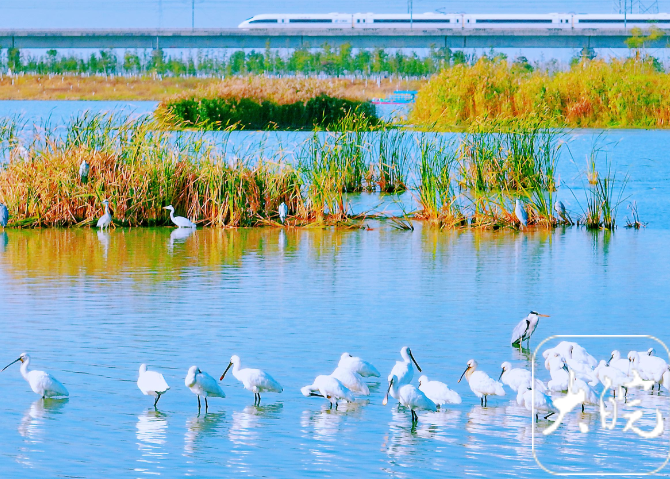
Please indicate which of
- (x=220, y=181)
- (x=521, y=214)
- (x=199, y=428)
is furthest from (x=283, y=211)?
(x=199, y=428)

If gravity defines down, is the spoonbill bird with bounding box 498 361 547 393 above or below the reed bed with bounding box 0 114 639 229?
below

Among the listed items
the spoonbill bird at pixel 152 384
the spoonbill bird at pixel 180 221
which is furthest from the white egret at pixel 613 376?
the spoonbill bird at pixel 180 221

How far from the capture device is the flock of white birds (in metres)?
6.78

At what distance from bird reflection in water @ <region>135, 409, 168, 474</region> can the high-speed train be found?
89780 mm

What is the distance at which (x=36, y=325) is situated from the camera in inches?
372

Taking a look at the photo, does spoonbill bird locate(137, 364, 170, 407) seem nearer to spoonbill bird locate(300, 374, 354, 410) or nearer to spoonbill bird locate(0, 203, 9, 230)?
spoonbill bird locate(300, 374, 354, 410)

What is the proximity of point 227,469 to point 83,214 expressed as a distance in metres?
11.0

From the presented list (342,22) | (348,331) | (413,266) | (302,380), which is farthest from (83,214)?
(342,22)

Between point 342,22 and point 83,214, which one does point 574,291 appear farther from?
point 342,22

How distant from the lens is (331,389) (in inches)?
269

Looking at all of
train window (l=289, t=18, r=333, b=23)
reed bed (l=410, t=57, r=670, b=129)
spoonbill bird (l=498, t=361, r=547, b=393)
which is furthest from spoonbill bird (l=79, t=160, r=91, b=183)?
train window (l=289, t=18, r=333, b=23)

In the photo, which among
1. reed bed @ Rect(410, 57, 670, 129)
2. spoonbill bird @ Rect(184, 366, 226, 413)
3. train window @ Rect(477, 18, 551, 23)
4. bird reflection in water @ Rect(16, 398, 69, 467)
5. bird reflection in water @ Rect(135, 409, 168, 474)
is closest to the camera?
bird reflection in water @ Rect(135, 409, 168, 474)

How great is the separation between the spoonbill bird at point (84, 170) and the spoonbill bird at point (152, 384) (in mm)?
9141

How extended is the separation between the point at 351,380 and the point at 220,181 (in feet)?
31.0
